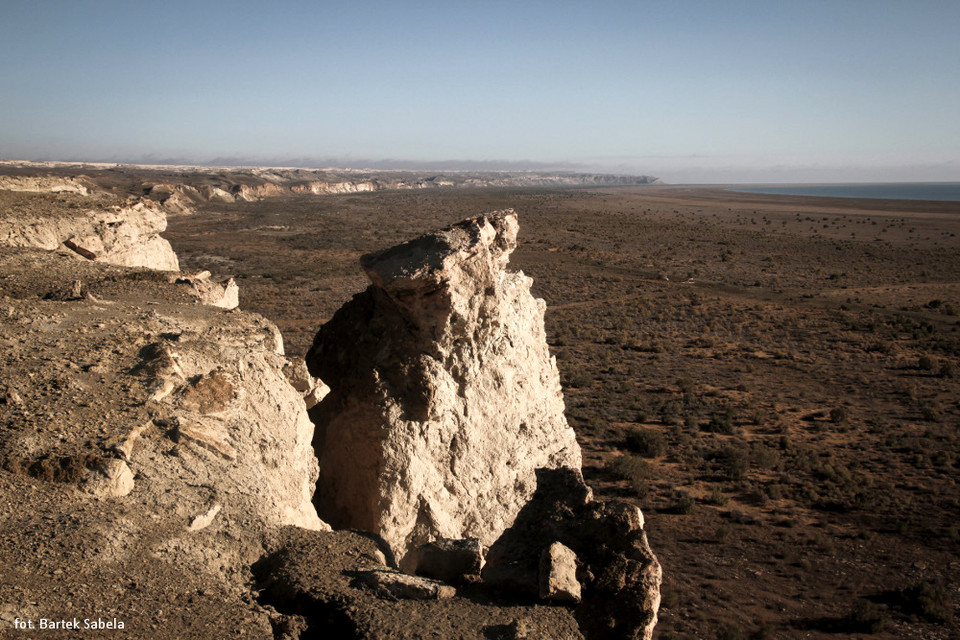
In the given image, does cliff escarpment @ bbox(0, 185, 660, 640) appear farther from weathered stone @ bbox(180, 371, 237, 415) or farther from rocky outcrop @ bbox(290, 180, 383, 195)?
rocky outcrop @ bbox(290, 180, 383, 195)

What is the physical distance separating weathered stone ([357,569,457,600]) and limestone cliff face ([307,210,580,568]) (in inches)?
97.0

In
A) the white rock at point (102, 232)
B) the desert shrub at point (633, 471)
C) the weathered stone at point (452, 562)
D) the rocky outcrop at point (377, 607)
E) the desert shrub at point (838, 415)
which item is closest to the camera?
the rocky outcrop at point (377, 607)

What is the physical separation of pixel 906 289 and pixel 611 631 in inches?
1608

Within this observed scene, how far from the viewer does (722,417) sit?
17.2m

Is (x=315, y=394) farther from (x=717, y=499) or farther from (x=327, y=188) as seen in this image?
(x=327, y=188)

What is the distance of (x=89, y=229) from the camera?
12.1m

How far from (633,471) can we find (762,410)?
638 cm

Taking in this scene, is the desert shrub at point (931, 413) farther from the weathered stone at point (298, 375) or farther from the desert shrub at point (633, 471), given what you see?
the weathered stone at point (298, 375)

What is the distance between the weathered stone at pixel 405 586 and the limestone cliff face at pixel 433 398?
2.46 meters

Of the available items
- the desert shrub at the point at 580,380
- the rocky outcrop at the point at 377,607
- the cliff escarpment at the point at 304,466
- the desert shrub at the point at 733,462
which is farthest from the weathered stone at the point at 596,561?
the desert shrub at the point at 580,380

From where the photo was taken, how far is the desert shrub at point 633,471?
13.1 metres

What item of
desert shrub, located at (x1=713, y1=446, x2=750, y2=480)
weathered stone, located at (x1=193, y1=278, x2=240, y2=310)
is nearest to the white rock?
weathered stone, located at (x1=193, y1=278, x2=240, y2=310)

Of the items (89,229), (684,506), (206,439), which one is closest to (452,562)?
(206,439)

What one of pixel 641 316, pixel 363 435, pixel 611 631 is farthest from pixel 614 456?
pixel 641 316
